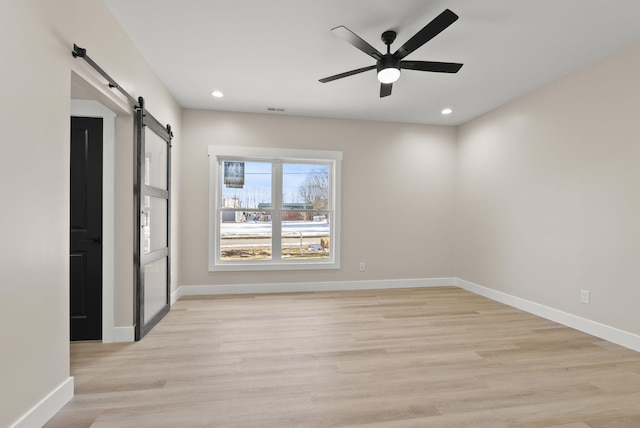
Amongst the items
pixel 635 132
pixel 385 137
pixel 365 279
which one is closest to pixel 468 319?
pixel 365 279

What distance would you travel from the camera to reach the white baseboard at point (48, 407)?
1574 millimetres

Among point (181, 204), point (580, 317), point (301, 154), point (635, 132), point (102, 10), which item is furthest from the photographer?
point (301, 154)

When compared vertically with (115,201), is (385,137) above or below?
above

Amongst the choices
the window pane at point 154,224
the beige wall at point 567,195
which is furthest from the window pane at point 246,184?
the beige wall at point 567,195

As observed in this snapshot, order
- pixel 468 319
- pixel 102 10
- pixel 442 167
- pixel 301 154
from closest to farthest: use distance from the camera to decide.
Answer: pixel 102 10 < pixel 468 319 < pixel 301 154 < pixel 442 167

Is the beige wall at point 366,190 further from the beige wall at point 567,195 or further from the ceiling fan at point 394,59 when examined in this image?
the ceiling fan at point 394,59

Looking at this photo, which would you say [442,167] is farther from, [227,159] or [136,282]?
[136,282]

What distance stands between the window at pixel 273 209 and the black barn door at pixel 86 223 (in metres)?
1.78

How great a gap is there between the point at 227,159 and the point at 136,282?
236 cm

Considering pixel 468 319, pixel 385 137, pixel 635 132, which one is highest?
pixel 385 137

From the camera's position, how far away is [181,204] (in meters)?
4.46

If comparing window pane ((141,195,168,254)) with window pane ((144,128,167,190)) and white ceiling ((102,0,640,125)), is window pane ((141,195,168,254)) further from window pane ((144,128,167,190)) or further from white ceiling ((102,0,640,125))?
white ceiling ((102,0,640,125))

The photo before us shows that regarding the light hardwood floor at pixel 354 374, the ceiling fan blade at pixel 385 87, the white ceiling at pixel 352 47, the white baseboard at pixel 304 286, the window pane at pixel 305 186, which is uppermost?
the white ceiling at pixel 352 47

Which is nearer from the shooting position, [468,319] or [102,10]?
[102,10]
